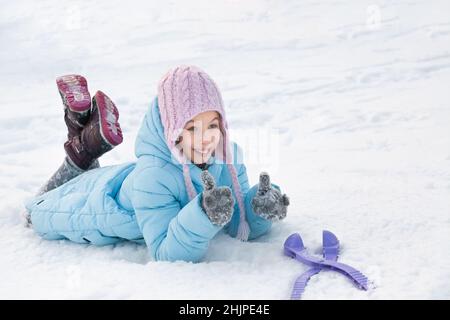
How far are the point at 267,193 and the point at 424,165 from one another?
3.77ft

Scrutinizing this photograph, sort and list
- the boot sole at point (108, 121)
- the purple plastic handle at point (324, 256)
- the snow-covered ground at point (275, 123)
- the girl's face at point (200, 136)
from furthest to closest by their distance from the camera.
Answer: the boot sole at point (108, 121), the girl's face at point (200, 136), the snow-covered ground at point (275, 123), the purple plastic handle at point (324, 256)

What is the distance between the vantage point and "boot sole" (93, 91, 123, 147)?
A: 2410 mm

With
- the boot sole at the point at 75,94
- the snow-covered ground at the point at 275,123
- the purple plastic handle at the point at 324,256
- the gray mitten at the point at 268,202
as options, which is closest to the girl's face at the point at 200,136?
the gray mitten at the point at 268,202

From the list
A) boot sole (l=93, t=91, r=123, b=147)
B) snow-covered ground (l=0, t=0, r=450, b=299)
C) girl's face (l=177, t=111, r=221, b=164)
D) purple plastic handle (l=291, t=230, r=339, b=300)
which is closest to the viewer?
purple plastic handle (l=291, t=230, r=339, b=300)

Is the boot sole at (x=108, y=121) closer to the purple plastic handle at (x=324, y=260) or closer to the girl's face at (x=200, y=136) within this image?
the girl's face at (x=200, y=136)

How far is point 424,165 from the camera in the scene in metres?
2.87

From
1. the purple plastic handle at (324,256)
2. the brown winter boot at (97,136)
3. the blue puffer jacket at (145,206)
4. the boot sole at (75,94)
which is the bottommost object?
the purple plastic handle at (324,256)

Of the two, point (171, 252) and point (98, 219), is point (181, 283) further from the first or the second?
point (98, 219)

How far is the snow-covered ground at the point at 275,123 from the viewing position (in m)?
1.82

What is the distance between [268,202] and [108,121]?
0.80 metres

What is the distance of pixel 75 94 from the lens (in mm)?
2527

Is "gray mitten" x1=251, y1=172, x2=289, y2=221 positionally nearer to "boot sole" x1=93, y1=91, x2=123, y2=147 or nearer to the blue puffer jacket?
the blue puffer jacket

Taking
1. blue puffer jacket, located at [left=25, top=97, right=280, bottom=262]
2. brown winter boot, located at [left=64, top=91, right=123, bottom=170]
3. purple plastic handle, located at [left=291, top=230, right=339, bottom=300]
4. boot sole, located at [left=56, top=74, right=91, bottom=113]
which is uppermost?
boot sole, located at [left=56, top=74, right=91, bottom=113]

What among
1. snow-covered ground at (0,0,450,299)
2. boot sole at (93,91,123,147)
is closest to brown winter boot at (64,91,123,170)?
boot sole at (93,91,123,147)
